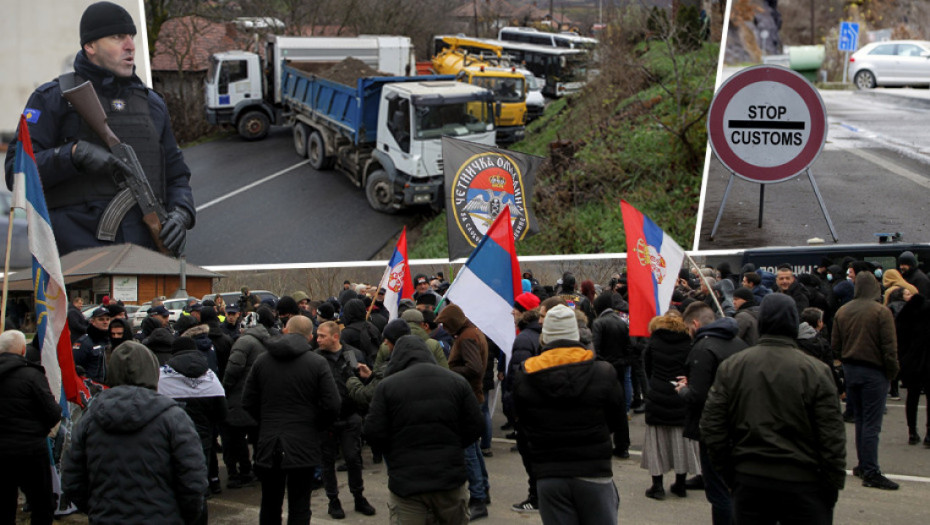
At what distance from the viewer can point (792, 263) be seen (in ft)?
45.6

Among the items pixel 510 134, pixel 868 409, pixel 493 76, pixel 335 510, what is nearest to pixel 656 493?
pixel 868 409

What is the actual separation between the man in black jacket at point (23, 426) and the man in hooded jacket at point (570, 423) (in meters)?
2.82

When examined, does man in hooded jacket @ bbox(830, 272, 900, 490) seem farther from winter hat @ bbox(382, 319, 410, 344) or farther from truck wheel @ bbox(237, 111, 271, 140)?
truck wheel @ bbox(237, 111, 271, 140)

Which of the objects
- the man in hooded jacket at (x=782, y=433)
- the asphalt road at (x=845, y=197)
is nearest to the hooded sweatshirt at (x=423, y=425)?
the man in hooded jacket at (x=782, y=433)

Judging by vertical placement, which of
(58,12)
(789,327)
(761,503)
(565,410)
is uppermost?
(58,12)

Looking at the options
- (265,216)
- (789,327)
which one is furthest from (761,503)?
(265,216)

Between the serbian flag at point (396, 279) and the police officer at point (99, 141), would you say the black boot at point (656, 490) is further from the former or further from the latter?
the police officer at point (99, 141)

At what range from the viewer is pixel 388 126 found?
555 inches

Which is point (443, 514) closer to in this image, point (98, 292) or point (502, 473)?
point (502, 473)

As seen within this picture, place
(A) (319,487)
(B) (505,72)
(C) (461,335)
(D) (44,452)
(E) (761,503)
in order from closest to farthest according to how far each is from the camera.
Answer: (E) (761,503)
(D) (44,452)
(C) (461,335)
(A) (319,487)
(B) (505,72)

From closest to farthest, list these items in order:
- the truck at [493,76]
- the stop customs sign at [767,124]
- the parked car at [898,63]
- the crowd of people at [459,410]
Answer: the crowd of people at [459,410] < the stop customs sign at [767,124] < the truck at [493,76] < the parked car at [898,63]

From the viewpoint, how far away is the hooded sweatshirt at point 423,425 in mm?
4875

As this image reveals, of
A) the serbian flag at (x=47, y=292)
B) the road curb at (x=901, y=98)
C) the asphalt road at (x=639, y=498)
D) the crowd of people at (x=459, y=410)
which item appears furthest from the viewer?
the road curb at (x=901, y=98)

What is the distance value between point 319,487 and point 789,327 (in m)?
4.43
